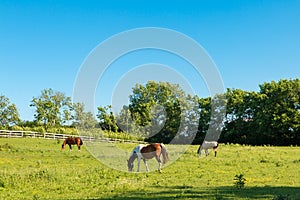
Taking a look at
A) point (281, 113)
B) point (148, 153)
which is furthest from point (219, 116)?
point (148, 153)

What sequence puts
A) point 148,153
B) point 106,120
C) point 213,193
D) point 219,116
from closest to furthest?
point 213,193, point 148,153, point 106,120, point 219,116

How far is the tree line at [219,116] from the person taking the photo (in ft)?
140

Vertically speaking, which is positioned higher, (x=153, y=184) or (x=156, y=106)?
(x=156, y=106)

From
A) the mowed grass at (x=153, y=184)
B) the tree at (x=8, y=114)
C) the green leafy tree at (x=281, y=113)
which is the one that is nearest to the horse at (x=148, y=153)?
the mowed grass at (x=153, y=184)

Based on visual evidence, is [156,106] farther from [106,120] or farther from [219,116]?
[219,116]

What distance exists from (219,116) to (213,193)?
59.4m

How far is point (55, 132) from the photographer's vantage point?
5162cm

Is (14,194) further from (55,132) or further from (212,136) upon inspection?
(212,136)

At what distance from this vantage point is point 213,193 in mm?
11438

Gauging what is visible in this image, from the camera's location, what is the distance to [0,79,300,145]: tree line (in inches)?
1678

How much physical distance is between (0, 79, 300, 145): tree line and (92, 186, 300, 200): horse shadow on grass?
76.8ft

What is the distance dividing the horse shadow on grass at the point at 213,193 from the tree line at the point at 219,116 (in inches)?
921

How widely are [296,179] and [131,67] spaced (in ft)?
34.0

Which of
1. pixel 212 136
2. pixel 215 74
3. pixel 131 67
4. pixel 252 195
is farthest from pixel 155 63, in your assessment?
pixel 212 136
